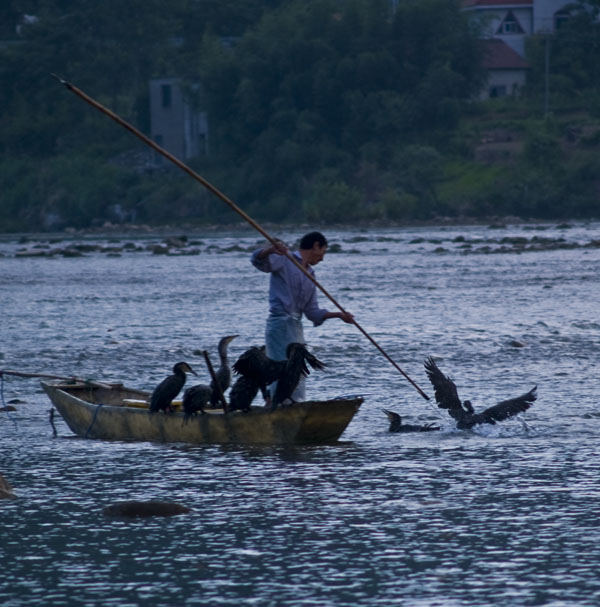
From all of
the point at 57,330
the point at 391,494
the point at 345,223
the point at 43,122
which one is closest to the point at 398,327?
the point at 57,330

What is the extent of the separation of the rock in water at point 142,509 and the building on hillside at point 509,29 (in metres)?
76.2

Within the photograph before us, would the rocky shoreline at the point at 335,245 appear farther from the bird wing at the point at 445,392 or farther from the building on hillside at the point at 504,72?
the bird wing at the point at 445,392

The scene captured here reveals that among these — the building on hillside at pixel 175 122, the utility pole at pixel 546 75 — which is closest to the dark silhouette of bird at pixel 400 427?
the utility pole at pixel 546 75

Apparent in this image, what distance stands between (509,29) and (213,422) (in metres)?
84.1

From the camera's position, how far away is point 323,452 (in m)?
11.1

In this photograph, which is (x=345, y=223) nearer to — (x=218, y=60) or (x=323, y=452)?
(x=218, y=60)

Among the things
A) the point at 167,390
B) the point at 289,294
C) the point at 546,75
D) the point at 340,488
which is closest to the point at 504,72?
the point at 546,75

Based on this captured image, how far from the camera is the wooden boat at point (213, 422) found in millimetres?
11164

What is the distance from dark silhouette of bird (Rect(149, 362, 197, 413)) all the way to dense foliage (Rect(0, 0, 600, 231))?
203 ft

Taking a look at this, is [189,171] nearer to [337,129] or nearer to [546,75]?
[337,129]

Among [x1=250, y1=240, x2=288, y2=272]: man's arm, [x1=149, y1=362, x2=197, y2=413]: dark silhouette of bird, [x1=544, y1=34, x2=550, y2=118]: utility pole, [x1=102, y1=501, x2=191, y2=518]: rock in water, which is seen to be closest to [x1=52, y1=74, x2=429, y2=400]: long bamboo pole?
[x1=250, y1=240, x2=288, y2=272]: man's arm

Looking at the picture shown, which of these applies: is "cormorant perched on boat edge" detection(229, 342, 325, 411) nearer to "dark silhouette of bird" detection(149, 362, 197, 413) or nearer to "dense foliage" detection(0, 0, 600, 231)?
"dark silhouette of bird" detection(149, 362, 197, 413)

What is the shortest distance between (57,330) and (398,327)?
18.3ft

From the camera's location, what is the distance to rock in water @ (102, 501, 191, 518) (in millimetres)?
8680
